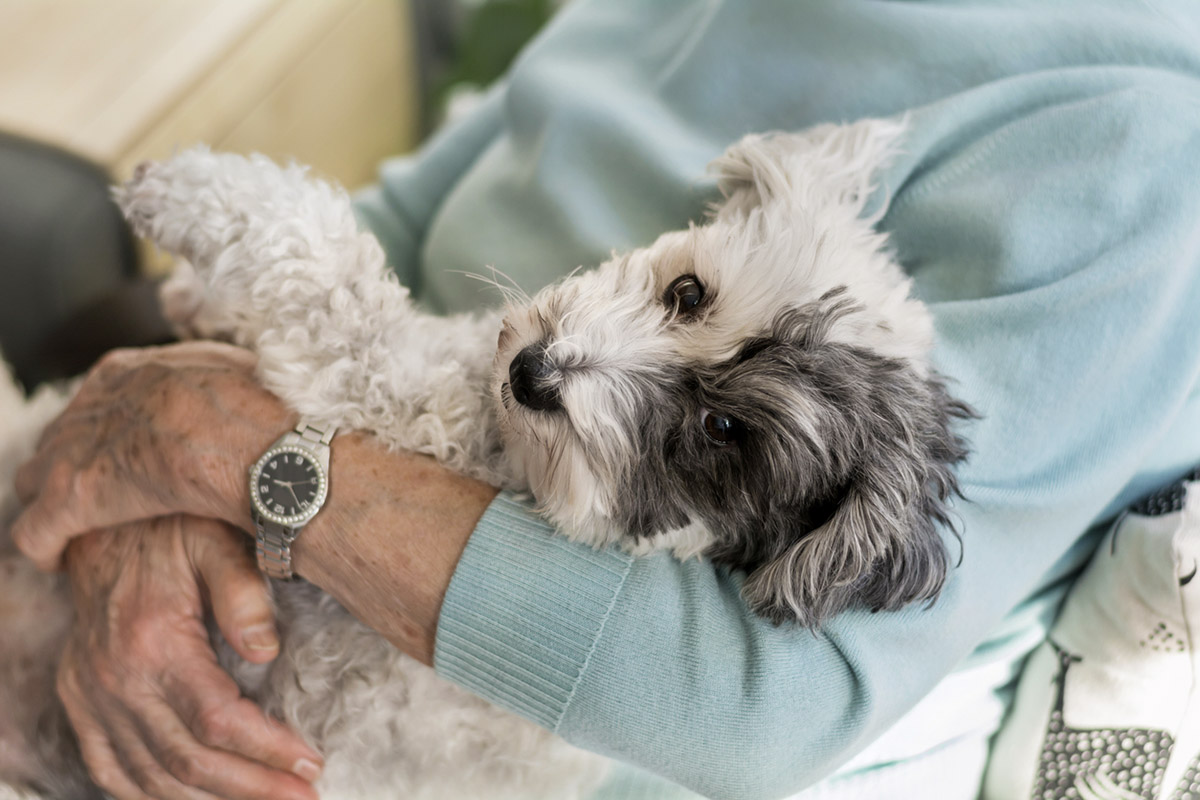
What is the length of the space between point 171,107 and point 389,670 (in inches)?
81.1

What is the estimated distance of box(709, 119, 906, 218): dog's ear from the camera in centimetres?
132

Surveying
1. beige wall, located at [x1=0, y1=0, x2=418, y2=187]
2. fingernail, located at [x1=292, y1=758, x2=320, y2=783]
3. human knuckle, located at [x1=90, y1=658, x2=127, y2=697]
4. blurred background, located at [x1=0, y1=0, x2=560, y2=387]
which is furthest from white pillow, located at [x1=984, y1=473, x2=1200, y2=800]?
beige wall, located at [x1=0, y1=0, x2=418, y2=187]

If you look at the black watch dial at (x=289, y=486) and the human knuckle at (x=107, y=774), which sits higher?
the black watch dial at (x=289, y=486)

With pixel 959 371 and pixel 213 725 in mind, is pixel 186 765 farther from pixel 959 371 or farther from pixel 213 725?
pixel 959 371

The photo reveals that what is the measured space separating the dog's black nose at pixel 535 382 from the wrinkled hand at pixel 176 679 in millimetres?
576

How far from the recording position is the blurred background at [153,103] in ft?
6.97

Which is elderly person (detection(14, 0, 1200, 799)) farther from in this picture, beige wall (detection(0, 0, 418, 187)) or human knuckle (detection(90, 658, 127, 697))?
beige wall (detection(0, 0, 418, 187))

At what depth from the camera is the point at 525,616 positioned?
115cm

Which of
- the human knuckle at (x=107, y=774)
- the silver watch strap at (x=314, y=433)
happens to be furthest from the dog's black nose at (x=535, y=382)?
the human knuckle at (x=107, y=774)

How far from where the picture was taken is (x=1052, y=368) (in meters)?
1.21

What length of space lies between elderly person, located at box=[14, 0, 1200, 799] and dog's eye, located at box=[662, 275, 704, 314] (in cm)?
31

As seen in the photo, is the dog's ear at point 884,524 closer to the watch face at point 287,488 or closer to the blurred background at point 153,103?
the watch face at point 287,488

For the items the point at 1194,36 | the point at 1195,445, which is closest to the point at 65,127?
the point at 1194,36

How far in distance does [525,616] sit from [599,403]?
0.30 m
